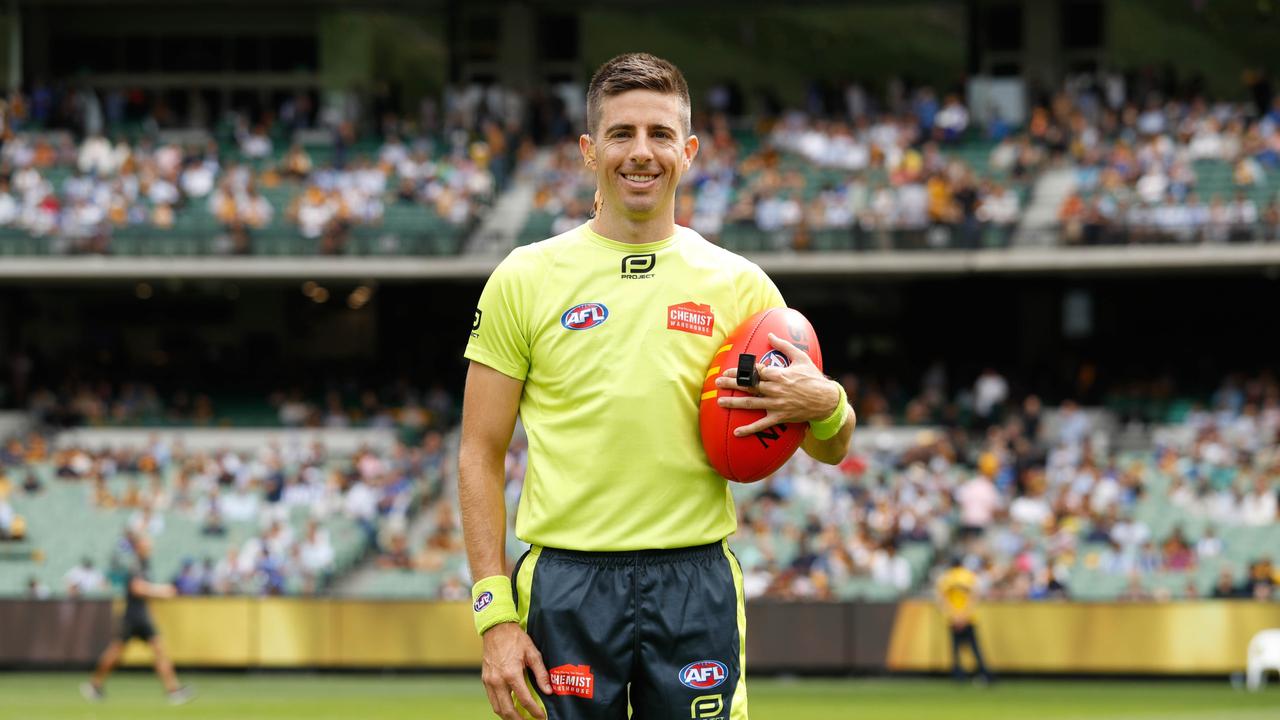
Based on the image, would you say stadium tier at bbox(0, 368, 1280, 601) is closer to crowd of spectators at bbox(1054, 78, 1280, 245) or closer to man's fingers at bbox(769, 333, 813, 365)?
crowd of spectators at bbox(1054, 78, 1280, 245)

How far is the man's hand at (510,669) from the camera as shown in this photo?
4.11 metres

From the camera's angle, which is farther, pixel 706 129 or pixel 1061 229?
pixel 706 129

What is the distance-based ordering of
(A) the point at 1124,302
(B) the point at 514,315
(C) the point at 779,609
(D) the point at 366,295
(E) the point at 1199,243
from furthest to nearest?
(D) the point at 366,295, (A) the point at 1124,302, (E) the point at 1199,243, (C) the point at 779,609, (B) the point at 514,315

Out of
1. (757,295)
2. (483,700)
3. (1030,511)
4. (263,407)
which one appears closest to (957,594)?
(1030,511)

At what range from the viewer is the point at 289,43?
111 ft

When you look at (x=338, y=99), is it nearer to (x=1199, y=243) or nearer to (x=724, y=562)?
(x=1199, y=243)

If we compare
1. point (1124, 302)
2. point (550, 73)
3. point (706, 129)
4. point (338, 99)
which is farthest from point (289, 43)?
point (1124, 302)

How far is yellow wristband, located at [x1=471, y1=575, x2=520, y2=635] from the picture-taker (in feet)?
13.6

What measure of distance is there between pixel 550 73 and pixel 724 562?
30.0 metres

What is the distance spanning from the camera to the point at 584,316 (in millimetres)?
4242

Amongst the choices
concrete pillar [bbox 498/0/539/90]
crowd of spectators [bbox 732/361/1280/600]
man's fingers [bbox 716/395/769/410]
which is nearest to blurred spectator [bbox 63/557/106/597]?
crowd of spectators [bbox 732/361/1280/600]

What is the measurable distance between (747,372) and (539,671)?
850 mm

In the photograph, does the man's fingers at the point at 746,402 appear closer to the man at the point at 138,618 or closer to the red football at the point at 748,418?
the red football at the point at 748,418

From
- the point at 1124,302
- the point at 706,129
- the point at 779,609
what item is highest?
the point at 706,129
